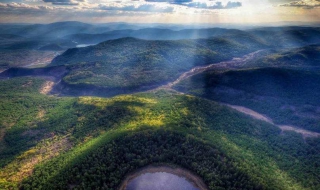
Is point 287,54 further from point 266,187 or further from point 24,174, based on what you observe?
point 24,174

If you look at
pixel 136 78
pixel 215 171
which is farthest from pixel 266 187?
pixel 136 78

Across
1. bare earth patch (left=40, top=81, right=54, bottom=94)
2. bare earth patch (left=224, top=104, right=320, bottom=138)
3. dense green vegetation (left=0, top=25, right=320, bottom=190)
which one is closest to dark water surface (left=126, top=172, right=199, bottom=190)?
dense green vegetation (left=0, top=25, right=320, bottom=190)

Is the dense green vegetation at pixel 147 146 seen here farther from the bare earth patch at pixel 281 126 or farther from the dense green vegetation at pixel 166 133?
the bare earth patch at pixel 281 126

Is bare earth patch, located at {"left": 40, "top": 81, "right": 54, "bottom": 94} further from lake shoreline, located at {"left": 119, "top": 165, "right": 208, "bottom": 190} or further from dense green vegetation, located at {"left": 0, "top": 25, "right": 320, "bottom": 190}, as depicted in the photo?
lake shoreline, located at {"left": 119, "top": 165, "right": 208, "bottom": 190}

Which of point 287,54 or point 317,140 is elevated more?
point 287,54

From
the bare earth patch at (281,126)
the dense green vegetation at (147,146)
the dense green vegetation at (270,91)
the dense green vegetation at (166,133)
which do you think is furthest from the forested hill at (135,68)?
the bare earth patch at (281,126)

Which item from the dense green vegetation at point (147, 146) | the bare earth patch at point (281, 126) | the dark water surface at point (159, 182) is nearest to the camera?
the dark water surface at point (159, 182)
